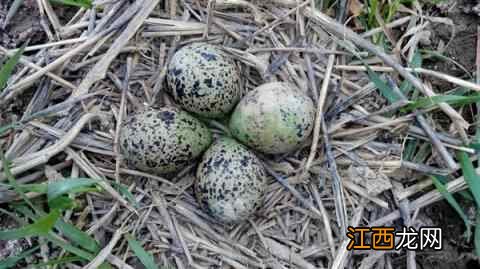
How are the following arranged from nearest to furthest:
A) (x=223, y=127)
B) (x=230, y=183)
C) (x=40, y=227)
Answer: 1. (x=40, y=227)
2. (x=230, y=183)
3. (x=223, y=127)

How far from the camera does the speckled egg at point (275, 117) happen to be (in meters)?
1.96

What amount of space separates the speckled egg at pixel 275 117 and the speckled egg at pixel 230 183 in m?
0.09

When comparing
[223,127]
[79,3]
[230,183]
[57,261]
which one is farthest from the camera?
[223,127]

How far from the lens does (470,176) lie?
196 cm

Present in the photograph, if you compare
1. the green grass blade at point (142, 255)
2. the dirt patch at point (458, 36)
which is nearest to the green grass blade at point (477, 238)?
the dirt patch at point (458, 36)

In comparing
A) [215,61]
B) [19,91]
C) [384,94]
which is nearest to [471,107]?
[384,94]

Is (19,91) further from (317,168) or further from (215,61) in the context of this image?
(317,168)

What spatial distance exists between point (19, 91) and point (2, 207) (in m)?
0.45

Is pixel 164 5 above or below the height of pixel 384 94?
above

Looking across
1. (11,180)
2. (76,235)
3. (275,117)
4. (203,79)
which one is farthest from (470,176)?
(11,180)

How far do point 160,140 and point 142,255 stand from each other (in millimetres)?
410

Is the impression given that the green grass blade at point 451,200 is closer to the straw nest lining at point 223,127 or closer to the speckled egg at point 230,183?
the straw nest lining at point 223,127

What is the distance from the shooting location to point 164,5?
2264 mm

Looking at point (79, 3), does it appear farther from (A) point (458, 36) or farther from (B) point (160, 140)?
(A) point (458, 36)
